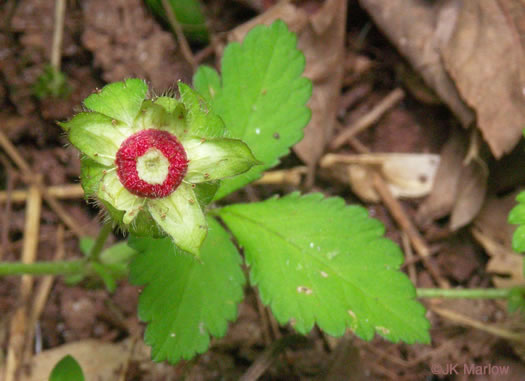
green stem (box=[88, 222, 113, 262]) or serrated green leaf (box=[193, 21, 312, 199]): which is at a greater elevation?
serrated green leaf (box=[193, 21, 312, 199])

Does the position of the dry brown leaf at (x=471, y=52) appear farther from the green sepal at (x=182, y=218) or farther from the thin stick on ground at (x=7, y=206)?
the thin stick on ground at (x=7, y=206)

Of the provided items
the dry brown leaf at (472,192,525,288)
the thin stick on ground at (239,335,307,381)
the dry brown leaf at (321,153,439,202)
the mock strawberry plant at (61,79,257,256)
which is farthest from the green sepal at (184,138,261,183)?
the dry brown leaf at (472,192,525,288)

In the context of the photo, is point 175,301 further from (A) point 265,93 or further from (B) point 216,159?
(A) point 265,93

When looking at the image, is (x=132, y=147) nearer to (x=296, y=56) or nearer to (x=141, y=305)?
(x=141, y=305)

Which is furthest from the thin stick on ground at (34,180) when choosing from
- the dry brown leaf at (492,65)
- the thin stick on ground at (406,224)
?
the dry brown leaf at (492,65)

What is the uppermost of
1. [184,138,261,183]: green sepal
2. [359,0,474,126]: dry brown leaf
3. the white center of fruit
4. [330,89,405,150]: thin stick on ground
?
the white center of fruit

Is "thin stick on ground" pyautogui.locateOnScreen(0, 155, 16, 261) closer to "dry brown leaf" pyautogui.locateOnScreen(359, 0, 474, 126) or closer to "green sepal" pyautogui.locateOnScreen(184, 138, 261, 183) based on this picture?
"green sepal" pyautogui.locateOnScreen(184, 138, 261, 183)
